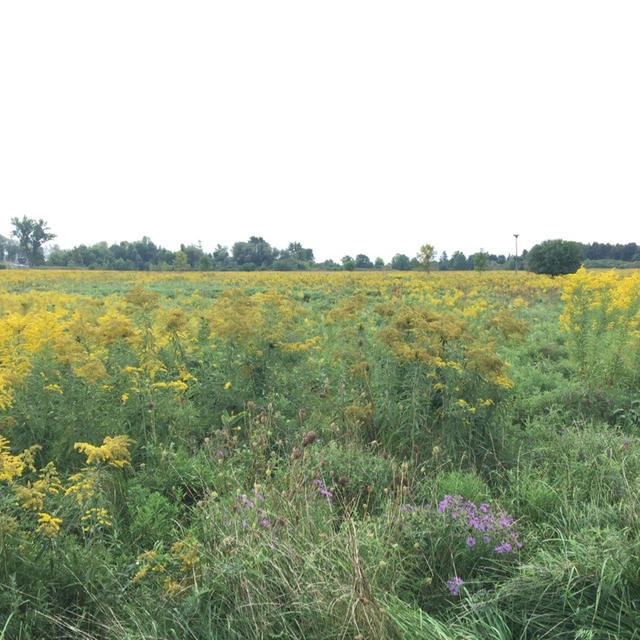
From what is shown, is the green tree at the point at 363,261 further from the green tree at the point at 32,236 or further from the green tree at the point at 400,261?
the green tree at the point at 32,236

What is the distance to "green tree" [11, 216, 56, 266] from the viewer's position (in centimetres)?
9388

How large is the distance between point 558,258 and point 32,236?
95.3 m

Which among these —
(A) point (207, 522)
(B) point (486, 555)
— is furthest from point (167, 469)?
(B) point (486, 555)

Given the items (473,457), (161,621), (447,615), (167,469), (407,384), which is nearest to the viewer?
(161,621)

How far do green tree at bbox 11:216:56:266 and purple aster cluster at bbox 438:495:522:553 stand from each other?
10747cm

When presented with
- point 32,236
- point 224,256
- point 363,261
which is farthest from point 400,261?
point 32,236

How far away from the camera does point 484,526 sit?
109 inches

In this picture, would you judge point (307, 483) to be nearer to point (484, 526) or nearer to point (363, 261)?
point (484, 526)

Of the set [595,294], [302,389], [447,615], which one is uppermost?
[595,294]

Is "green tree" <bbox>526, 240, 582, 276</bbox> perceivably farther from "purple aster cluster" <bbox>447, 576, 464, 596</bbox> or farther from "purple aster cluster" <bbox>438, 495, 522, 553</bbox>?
"purple aster cluster" <bbox>447, 576, 464, 596</bbox>

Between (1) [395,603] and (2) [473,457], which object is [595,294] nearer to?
(2) [473,457]

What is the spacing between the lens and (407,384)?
4.57 m

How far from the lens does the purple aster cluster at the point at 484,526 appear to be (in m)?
2.71

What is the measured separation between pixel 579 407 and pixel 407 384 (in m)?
2.55
